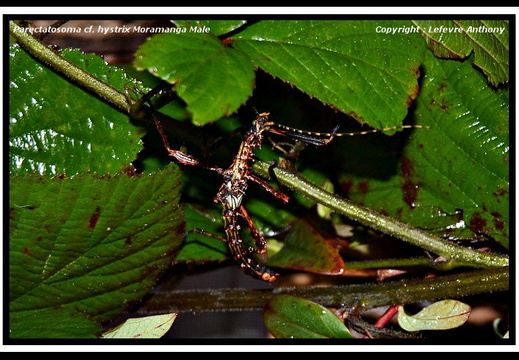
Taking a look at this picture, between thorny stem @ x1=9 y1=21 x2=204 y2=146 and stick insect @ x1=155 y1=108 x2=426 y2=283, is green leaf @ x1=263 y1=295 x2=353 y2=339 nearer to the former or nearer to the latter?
stick insect @ x1=155 y1=108 x2=426 y2=283

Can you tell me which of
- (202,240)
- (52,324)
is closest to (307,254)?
(202,240)

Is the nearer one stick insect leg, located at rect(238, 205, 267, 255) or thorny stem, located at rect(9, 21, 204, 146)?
thorny stem, located at rect(9, 21, 204, 146)

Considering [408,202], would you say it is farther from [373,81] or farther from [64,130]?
[64,130]

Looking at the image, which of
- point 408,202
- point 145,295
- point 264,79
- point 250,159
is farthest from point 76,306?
point 408,202

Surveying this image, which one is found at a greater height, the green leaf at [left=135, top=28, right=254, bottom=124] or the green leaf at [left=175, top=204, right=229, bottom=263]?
the green leaf at [left=135, top=28, right=254, bottom=124]

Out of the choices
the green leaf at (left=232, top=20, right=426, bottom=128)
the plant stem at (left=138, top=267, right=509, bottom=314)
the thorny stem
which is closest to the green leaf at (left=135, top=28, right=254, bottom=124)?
the green leaf at (left=232, top=20, right=426, bottom=128)

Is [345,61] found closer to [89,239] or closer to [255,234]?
[255,234]
